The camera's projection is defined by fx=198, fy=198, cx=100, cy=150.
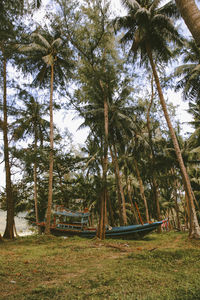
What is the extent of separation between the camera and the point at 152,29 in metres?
13.0

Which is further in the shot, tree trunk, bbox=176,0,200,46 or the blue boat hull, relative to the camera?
the blue boat hull

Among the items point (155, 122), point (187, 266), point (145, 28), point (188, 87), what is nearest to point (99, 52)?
point (145, 28)

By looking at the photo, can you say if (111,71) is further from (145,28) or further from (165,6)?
(165,6)

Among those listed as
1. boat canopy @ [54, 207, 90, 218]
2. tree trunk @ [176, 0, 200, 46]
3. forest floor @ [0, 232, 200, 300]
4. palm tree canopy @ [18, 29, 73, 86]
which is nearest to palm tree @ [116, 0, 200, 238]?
palm tree canopy @ [18, 29, 73, 86]

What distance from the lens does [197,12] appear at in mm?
3660

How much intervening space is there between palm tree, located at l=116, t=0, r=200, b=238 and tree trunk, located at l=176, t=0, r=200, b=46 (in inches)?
335

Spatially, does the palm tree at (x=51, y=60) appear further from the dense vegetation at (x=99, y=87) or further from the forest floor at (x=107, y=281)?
the forest floor at (x=107, y=281)

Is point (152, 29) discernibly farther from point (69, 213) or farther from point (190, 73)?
point (69, 213)

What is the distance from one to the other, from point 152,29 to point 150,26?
0.30 meters

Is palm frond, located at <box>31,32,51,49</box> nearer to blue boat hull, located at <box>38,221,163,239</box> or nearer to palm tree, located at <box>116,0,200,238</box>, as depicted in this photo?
palm tree, located at <box>116,0,200,238</box>

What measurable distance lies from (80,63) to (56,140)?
8.79m

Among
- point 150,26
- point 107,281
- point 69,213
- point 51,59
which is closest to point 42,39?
point 51,59

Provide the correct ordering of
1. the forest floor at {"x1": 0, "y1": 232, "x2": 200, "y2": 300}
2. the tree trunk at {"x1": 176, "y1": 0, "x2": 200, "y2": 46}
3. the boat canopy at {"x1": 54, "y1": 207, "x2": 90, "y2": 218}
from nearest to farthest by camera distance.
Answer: the forest floor at {"x1": 0, "y1": 232, "x2": 200, "y2": 300} < the tree trunk at {"x1": 176, "y1": 0, "x2": 200, "y2": 46} < the boat canopy at {"x1": 54, "y1": 207, "x2": 90, "y2": 218}

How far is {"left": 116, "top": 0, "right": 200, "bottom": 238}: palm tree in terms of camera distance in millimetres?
12171
